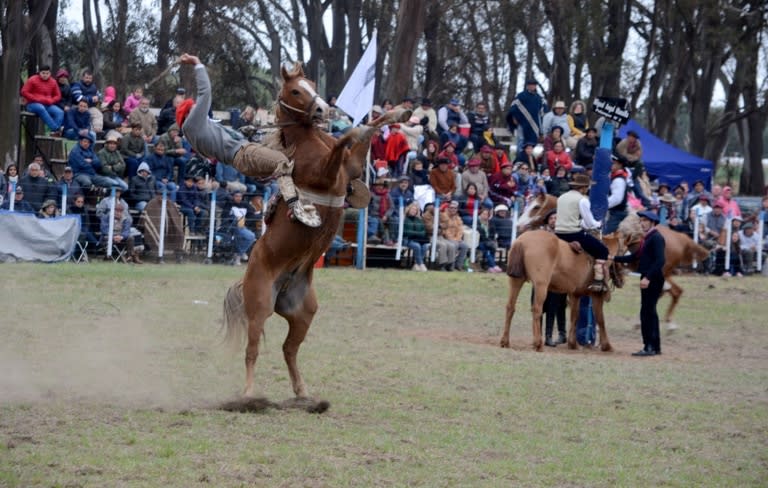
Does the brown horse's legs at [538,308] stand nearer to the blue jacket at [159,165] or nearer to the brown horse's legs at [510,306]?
the brown horse's legs at [510,306]

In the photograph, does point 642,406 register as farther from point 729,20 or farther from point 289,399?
point 729,20

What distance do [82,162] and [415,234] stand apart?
633 cm

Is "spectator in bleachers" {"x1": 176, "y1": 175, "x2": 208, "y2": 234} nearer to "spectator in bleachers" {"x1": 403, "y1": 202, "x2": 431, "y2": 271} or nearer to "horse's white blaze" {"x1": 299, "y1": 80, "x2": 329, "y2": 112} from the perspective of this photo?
"spectator in bleachers" {"x1": 403, "y1": 202, "x2": 431, "y2": 271}

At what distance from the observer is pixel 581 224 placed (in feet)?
49.5

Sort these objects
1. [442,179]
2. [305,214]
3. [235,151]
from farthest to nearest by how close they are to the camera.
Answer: [442,179] → [235,151] → [305,214]

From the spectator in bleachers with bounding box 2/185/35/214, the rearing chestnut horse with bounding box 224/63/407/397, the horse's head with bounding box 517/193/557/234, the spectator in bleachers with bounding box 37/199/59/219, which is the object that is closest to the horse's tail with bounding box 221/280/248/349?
the rearing chestnut horse with bounding box 224/63/407/397

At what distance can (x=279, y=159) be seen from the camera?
965 centimetres

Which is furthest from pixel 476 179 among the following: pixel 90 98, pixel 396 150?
pixel 90 98

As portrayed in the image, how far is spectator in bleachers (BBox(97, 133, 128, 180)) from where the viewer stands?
847 inches

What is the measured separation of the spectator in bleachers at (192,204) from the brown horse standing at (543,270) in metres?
8.60

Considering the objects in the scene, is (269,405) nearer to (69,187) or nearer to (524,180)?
(69,187)

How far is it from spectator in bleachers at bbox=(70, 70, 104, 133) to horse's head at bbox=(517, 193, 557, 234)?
10492 mm

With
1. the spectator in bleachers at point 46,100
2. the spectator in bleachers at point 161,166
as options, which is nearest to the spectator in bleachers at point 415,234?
the spectator in bleachers at point 161,166

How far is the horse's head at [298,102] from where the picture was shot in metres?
9.55
